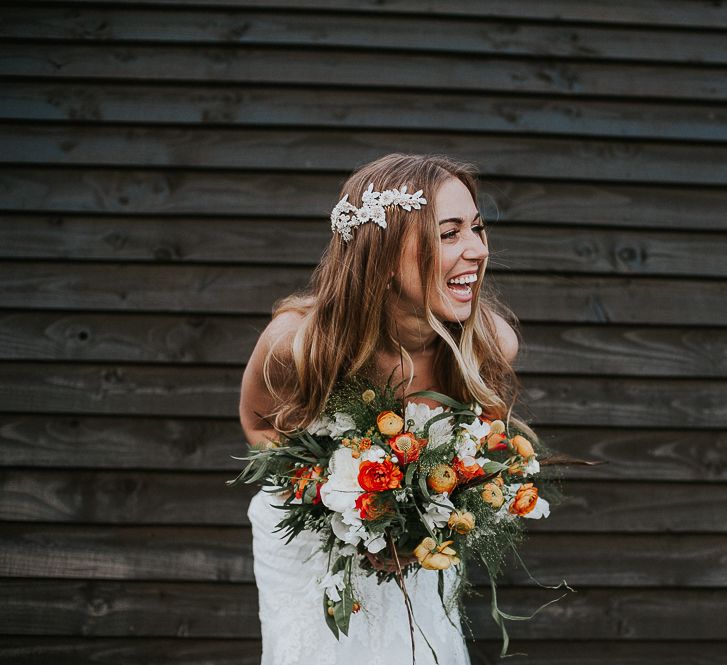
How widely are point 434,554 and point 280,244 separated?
1459 millimetres

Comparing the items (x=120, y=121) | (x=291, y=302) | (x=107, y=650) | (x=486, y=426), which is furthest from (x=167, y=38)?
(x=107, y=650)

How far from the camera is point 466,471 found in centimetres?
153

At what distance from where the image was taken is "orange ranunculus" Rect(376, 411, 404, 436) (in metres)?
1.55

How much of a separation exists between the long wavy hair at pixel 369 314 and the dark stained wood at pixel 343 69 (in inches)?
35.0

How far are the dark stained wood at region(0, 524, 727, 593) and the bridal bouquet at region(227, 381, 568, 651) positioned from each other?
935 mm

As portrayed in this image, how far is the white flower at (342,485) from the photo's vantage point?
150 centimetres

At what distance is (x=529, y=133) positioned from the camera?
103 inches

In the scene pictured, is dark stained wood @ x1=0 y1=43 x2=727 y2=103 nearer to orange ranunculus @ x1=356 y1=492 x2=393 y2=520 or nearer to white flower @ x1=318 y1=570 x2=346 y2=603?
orange ranunculus @ x1=356 y1=492 x2=393 y2=520

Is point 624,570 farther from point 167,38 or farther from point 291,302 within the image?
point 167,38

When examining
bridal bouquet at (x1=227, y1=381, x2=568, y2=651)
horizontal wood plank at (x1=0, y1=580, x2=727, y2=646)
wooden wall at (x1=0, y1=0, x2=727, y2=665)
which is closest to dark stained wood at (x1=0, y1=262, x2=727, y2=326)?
wooden wall at (x1=0, y1=0, x2=727, y2=665)

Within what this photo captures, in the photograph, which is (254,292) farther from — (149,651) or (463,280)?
(149,651)

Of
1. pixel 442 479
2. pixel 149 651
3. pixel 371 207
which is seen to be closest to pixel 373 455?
pixel 442 479

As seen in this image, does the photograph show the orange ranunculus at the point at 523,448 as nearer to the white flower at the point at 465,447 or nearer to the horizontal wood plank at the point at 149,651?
the white flower at the point at 465,447

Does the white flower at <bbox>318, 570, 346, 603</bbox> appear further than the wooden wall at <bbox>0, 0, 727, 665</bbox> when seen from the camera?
No
